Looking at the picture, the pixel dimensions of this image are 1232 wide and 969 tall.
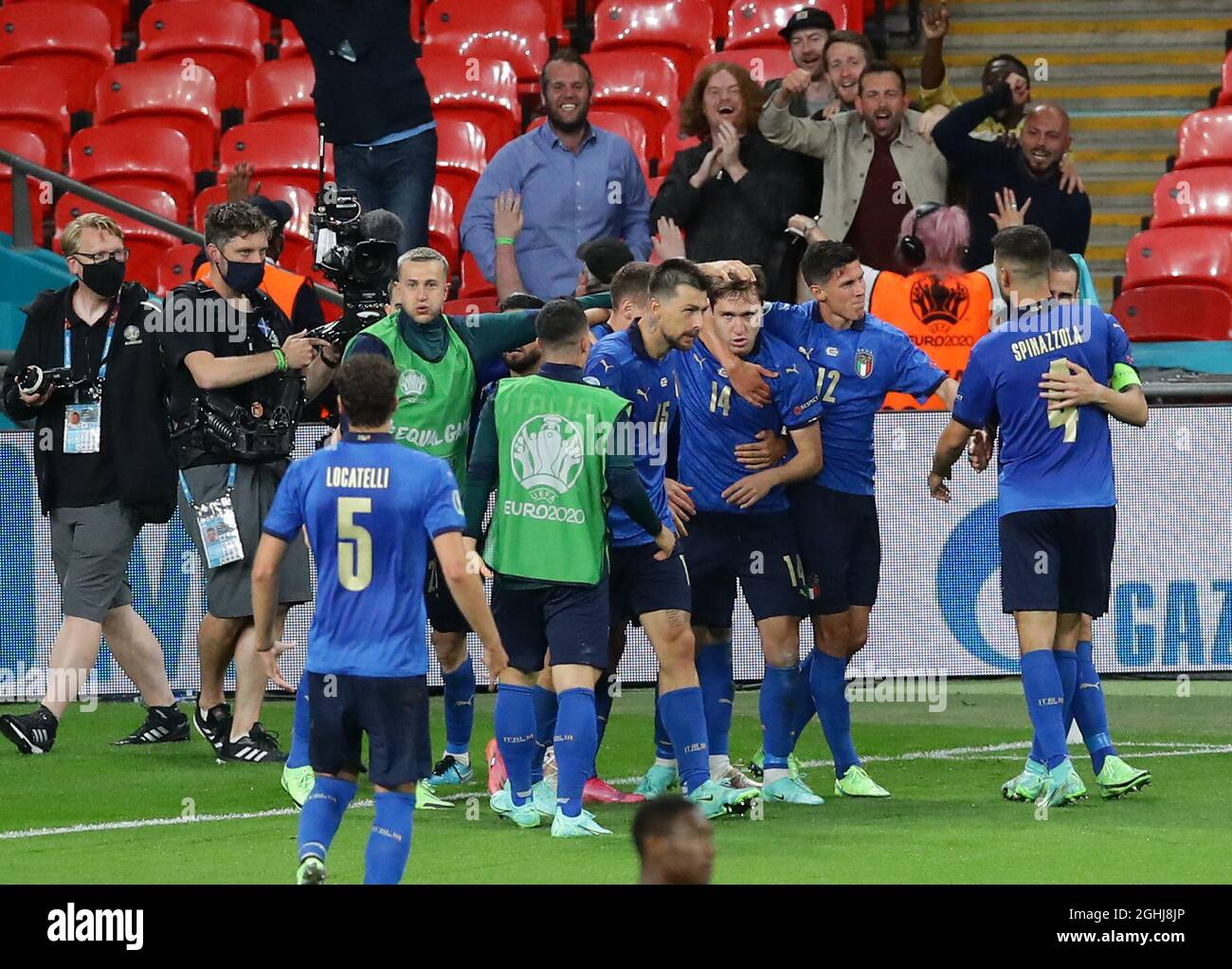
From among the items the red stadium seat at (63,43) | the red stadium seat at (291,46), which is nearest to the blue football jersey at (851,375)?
the red stadium seat at (291,46)

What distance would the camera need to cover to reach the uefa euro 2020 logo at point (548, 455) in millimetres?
7445

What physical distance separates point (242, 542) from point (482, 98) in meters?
6.18

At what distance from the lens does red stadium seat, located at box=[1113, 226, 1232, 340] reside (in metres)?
12.5

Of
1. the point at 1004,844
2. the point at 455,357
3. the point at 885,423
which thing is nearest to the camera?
the point at 1004,844

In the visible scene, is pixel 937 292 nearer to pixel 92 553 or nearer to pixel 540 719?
pixel 540 719

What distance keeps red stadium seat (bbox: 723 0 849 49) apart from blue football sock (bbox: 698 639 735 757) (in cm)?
677

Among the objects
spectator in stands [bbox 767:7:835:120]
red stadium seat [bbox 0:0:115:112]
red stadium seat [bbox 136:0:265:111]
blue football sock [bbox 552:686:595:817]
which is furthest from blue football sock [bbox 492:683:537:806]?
red stadium seat [bbox 0:0:115:112]

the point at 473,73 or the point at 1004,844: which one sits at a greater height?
the point at 473,73

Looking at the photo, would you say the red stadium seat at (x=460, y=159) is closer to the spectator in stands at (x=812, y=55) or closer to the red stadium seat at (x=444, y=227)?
the red stadium seat at (x=444, y=227)

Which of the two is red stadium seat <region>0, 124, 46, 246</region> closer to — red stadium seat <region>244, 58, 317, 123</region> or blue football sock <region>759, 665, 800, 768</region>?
red stadium seat <region>244, 58, 317, 123</region>

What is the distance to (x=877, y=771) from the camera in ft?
29.8
